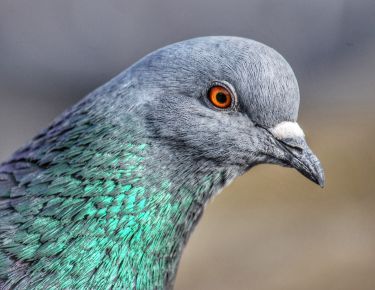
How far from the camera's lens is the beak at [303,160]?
3.39m

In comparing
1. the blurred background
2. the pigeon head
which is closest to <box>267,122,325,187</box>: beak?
the pigeon head

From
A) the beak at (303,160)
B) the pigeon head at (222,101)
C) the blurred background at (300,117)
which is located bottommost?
the beak at (303,160)

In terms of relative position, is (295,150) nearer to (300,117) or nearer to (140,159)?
(140,159)

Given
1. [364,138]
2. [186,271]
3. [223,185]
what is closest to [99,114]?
[223,185]

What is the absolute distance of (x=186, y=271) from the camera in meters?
7.46

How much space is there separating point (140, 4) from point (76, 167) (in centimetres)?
580

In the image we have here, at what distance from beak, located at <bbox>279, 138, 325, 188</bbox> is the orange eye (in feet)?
1.14

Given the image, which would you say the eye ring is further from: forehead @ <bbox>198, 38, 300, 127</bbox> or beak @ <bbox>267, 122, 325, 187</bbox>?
beak @ <bbox>267, 122, 325, 187</bbox>

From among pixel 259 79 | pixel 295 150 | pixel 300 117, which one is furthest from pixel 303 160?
pixel 300 117

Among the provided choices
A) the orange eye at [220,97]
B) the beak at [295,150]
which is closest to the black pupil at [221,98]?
the orange eye at [220,97]

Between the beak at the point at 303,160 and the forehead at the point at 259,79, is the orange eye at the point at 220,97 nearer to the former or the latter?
the forehead at the point at 259,79

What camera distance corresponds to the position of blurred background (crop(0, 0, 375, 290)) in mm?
7600

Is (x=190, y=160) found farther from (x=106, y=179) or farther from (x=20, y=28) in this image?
(x=20, y=28)

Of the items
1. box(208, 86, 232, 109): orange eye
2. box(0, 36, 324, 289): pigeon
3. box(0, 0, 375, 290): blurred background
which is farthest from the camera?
box(0, 0, 375, 290): blurred background
